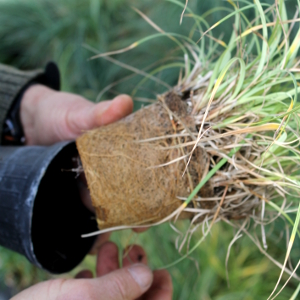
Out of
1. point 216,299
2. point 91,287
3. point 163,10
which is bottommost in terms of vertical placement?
point 216,299

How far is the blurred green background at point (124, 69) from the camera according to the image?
3.39ft

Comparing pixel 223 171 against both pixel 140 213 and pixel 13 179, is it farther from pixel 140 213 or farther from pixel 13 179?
pixel 13 179

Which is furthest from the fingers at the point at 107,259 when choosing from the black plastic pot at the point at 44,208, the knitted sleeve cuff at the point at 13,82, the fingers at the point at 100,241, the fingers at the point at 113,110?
the knitted sleeve cuff at the point at 13,82

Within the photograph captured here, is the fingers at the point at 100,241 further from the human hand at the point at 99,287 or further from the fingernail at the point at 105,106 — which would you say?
the fingernail at the point at 105,106

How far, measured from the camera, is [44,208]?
1.95 ft

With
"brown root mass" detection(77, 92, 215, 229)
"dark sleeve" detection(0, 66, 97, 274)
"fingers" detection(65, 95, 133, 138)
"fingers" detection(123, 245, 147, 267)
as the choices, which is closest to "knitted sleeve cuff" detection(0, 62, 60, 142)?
"fingers" detection(65, 95, 133, 138)

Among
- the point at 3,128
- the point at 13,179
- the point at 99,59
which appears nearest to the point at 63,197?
the point at 13,179

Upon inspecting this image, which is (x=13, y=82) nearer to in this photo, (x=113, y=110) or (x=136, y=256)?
(x=113, y=110)

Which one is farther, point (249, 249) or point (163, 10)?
point (163, 10)

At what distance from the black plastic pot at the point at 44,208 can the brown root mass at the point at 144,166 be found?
3.3 inches

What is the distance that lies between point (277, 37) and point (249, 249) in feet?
2.65

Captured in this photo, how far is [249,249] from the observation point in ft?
3.57

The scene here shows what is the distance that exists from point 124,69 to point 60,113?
0.63 metres

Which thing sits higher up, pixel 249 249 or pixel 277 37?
pixel 277 37
